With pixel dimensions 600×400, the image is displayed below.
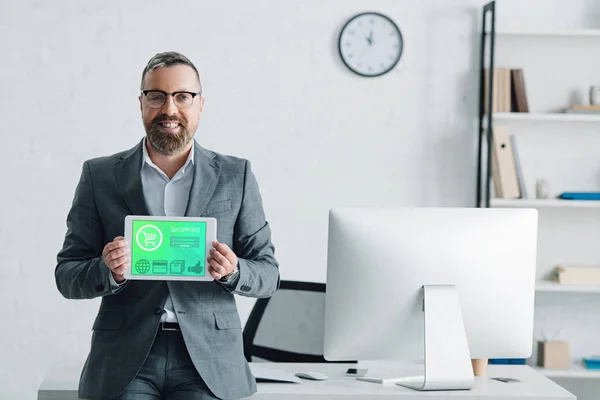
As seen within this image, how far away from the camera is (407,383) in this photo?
2.14m

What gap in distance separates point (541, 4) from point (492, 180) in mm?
819

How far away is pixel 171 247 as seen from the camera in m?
1.81

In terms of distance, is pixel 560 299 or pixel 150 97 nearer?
pixel 150 97

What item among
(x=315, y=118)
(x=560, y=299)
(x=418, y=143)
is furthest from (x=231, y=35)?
(x=560, y=299)

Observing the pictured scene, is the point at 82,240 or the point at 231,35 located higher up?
the point at 231,35

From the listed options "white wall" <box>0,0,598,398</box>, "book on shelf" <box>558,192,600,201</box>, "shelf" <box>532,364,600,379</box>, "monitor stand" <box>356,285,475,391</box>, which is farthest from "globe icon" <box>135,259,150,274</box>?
"book on shelf" <box>558,192,600,201</box>

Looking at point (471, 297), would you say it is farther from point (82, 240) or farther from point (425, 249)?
point (82, 240)

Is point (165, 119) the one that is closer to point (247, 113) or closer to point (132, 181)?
point (132, 181)

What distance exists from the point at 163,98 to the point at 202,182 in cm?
20

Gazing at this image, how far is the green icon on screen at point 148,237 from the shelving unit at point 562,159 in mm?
2462

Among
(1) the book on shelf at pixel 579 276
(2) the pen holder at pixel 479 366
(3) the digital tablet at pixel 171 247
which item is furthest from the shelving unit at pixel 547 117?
(3) the digital tablet at pixel 171 247

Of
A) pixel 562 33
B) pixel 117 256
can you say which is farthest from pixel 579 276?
pixel 117 256

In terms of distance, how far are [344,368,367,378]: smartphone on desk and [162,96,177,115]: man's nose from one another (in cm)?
86

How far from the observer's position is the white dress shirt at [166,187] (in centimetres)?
193
